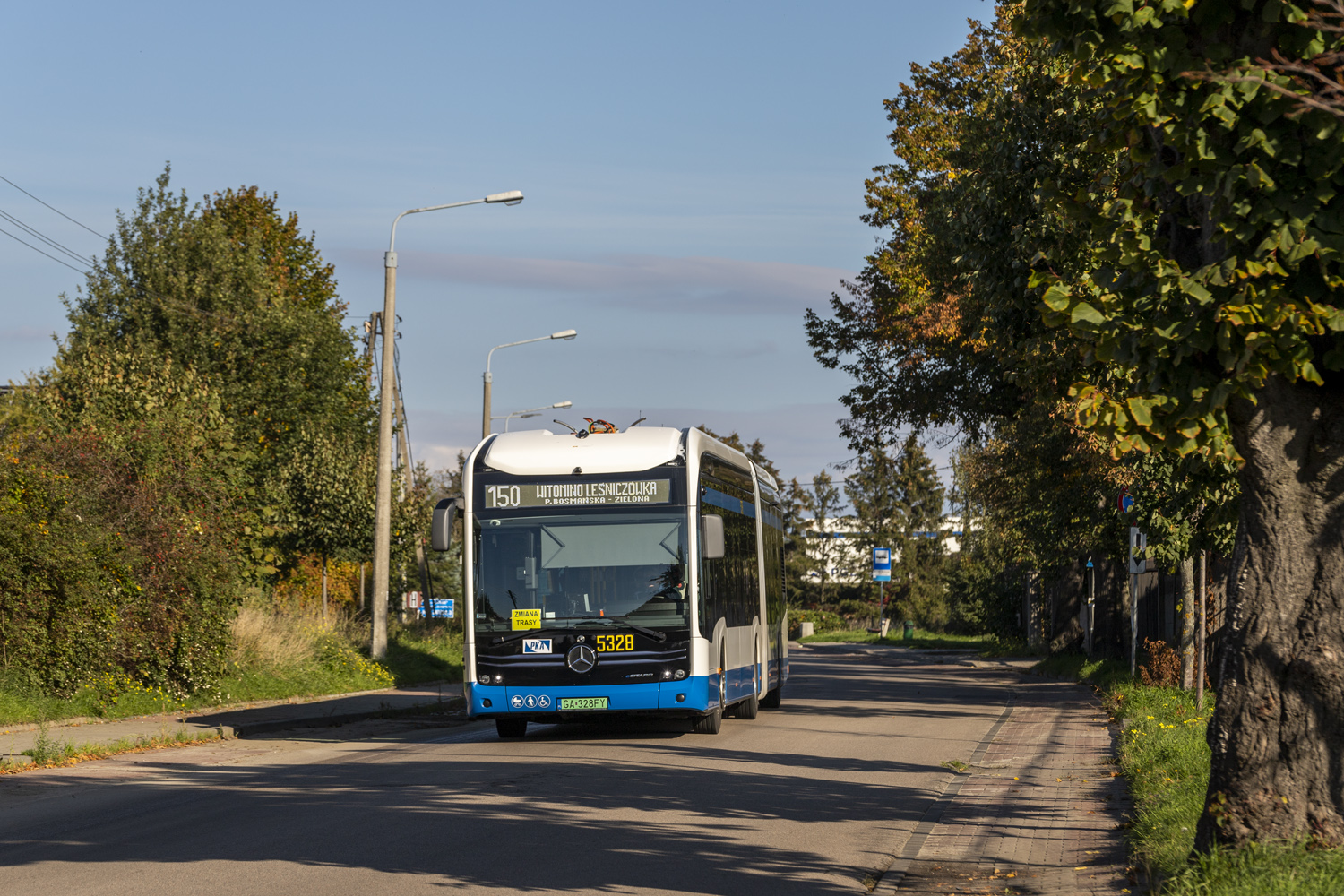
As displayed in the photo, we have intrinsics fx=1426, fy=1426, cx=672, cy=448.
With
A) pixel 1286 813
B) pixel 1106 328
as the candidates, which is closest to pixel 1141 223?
pixel 1106 328

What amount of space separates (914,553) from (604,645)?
9746cm

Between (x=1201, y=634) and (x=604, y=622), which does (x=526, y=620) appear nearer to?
(x=604, y=622)

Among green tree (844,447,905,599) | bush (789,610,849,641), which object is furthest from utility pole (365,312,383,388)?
green tree (844,447,905,599)

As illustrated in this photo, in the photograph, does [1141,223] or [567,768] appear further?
[567,768]

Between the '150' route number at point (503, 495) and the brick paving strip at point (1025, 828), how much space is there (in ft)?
18.3

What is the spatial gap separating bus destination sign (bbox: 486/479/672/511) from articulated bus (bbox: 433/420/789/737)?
12mm

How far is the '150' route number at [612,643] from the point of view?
49.9ft

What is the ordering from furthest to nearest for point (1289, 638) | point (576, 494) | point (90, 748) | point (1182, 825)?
1. point (576, 494)
2. point (90, 748)
3. point (1182, 825)
4. point (1289, 638)

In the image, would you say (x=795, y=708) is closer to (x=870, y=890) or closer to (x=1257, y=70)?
(x=870, y=890)

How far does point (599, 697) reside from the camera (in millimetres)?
15180

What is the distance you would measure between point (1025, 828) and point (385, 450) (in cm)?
1715

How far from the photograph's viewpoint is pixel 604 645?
15219 millimetres

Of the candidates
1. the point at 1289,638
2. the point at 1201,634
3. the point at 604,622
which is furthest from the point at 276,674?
the point at 1289,638

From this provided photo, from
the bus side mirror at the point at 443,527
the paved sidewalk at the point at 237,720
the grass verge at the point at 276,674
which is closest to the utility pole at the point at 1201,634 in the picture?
the bus side mirror at the point at 443,527
